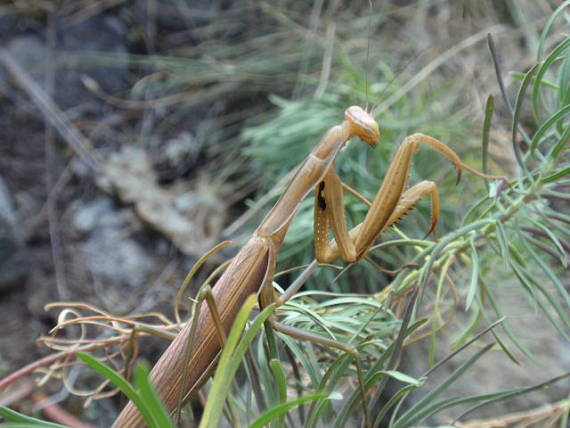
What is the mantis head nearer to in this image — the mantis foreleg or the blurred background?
the mantis foreleg

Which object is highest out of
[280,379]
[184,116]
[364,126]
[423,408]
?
[184,116]

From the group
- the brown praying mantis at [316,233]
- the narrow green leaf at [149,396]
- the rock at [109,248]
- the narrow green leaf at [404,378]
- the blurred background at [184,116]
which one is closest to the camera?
the narrow green leaf at [149,396]

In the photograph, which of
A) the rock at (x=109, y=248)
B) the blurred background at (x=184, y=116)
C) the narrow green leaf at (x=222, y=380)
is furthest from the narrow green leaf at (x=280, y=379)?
the rock at (x=109, y=248)

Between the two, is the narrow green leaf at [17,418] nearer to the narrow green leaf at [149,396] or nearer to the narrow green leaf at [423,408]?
the narrow green leaf at [149,396]

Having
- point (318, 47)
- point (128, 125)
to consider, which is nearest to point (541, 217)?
point (318, 47)

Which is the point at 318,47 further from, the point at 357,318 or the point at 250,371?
the point at 250,371

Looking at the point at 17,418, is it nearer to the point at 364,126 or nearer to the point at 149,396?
the point at 149,396

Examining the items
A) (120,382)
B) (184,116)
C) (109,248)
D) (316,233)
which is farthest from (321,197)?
(184,116)
